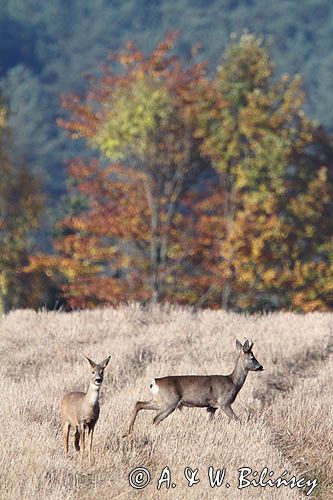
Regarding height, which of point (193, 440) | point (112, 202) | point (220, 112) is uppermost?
point (220, 112)

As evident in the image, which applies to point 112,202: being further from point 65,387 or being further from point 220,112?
point 65,387

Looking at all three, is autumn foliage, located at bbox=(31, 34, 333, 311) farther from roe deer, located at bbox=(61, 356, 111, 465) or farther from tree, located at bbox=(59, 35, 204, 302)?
roe deer, located at bbox=(61, 356, 111, 465)

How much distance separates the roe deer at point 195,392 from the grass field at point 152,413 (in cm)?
19

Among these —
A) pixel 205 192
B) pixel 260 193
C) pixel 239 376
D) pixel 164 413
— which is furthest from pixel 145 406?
pixel 205 192

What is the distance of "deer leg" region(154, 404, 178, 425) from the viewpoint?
9906 millimetres

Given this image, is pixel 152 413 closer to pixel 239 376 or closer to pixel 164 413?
pixel 164 413

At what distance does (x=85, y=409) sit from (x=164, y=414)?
4.50ft

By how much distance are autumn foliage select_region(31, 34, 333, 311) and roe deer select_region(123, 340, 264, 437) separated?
2086cm

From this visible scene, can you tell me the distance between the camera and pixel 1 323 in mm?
17406

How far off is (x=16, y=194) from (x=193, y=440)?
30.2 meters

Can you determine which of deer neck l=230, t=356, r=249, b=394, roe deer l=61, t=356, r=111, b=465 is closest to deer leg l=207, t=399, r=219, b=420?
deer neck l=230, t=356, r=249, b=394

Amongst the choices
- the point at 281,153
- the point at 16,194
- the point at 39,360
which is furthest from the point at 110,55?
the point at 39,360

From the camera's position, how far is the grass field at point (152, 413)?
8.51 meters

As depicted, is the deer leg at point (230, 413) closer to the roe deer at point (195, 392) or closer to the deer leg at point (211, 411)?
the roe deer at point (195, 392)
